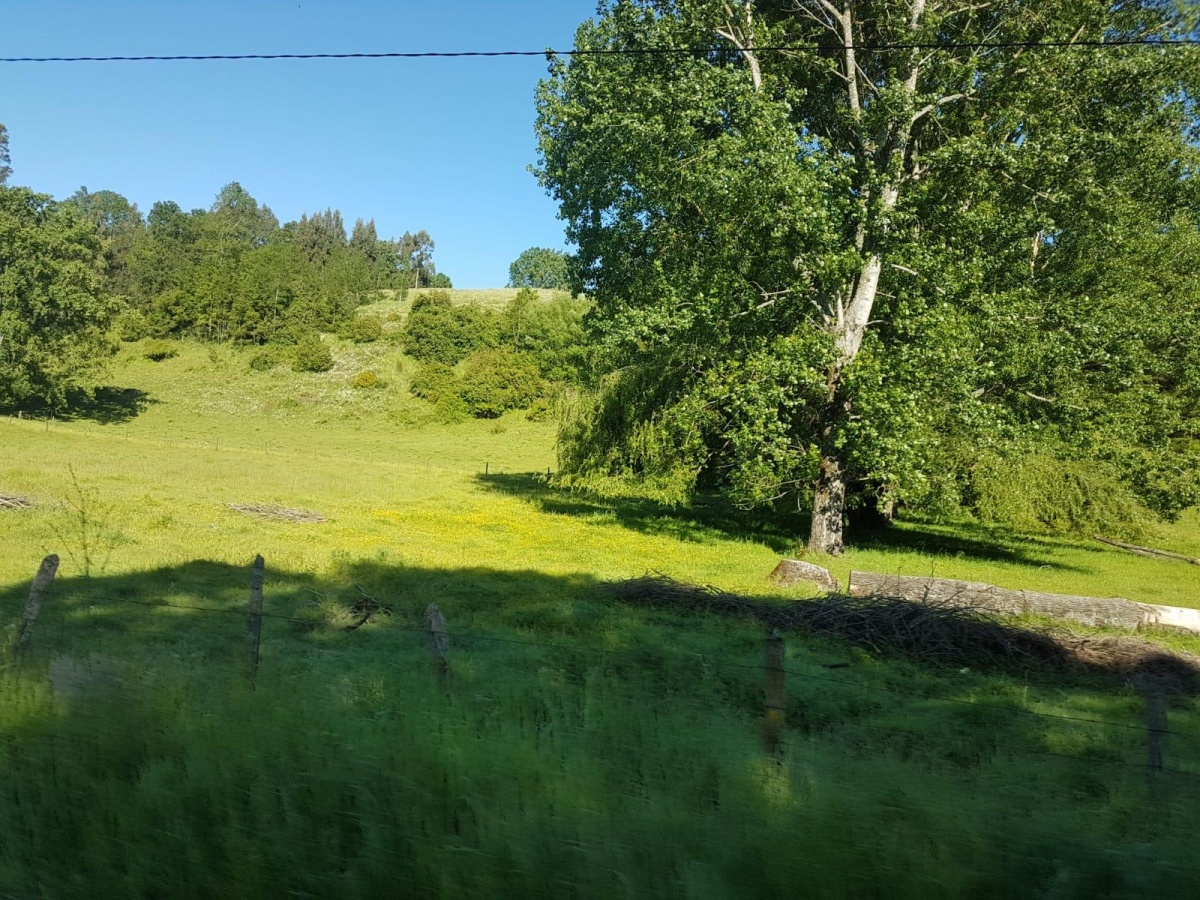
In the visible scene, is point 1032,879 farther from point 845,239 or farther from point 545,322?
point 545,322

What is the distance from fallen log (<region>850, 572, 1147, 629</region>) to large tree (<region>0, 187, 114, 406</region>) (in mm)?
55375

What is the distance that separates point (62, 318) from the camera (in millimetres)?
57125

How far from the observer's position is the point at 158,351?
88.2m

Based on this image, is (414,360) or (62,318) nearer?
(62,318)

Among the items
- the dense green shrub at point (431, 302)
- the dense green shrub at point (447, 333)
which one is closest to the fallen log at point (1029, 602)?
the dense green shrub at point (447, 333)

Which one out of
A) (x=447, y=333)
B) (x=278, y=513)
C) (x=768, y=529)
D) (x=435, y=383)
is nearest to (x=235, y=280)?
(x=447, y=333)

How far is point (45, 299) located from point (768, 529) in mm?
47758

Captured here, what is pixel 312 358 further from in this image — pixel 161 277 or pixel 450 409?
pixel 161 277

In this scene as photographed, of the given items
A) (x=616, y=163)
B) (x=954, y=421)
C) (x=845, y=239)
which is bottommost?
(x=954, y=421)

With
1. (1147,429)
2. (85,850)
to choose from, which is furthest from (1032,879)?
(1147,429)

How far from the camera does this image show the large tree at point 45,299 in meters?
54.1

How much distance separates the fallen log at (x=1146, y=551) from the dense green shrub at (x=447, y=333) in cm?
6389

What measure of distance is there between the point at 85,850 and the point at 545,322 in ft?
272

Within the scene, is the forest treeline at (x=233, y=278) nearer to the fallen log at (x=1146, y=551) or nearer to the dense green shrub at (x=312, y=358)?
the dense green shrub at (x=312, y=358)
